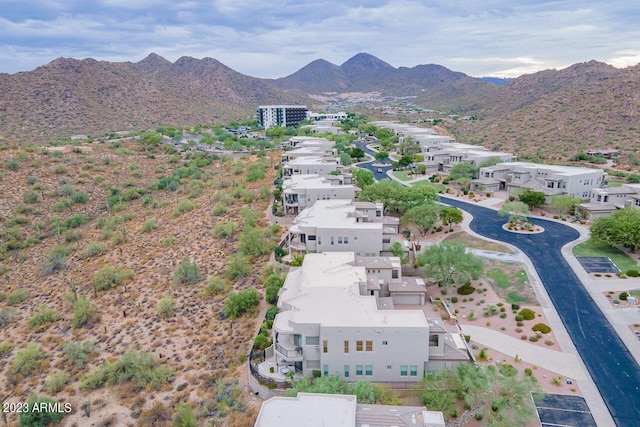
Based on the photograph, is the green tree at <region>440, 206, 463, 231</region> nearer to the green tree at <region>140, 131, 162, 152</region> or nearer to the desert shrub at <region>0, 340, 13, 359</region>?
the desert shrub at <region>0, 340, 13, 359</region>

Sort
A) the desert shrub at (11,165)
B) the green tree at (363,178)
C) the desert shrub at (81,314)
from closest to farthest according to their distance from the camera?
1. the desert shrub at (81,314)
2. the green tree at (363,178)
3. the desert shrub at (11,165)

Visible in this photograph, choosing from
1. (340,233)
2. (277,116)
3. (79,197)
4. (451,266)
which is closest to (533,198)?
(451,266)

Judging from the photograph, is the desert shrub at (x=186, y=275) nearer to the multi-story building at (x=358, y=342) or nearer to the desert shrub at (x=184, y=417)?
the multi-story building at (x=358, y=342)

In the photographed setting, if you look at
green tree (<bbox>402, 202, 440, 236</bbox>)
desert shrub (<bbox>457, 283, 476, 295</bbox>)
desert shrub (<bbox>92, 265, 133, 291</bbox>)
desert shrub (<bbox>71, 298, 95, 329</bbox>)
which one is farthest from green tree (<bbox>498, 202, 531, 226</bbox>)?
desert shrub (<bbox>71, 298, 95, 329</bbox>)

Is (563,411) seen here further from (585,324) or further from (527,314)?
(585,324)

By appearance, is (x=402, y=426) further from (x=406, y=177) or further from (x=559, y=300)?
(x=406, y=177)

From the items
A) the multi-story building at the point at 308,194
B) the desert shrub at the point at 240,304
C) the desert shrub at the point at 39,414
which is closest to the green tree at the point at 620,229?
the multi-story building at the point at 308,194
